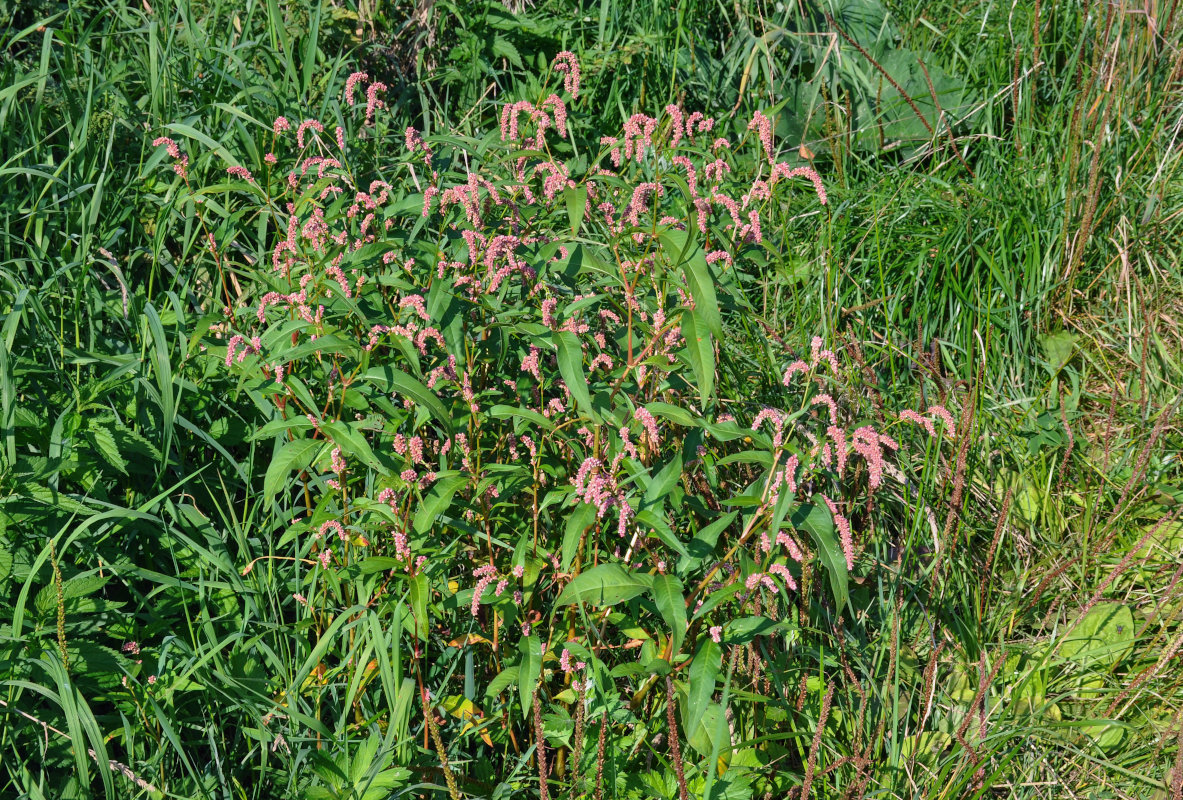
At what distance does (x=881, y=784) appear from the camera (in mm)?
2189

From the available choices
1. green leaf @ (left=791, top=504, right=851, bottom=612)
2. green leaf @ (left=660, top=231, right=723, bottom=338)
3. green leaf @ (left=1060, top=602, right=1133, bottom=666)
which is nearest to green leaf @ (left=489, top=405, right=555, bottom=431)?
green leaf @ (left=660, top=231, right=723, bottom=338)

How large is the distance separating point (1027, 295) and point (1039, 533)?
80 centimetres

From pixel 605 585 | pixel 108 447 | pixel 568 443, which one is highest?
pixel 568 443

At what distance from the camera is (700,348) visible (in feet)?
5.89

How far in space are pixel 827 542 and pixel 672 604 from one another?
0.29m

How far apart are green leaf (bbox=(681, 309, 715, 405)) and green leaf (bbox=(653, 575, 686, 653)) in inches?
13.3

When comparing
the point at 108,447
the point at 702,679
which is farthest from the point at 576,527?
the point at 108,447

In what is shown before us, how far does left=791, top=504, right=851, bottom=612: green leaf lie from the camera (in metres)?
1.76

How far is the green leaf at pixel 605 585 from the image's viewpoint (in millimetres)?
1859

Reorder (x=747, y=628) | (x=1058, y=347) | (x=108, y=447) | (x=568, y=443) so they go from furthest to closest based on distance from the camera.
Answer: (x=1058, y=347) → (x=108, y=447) → (x=568, y=443) → (x=747, y=628)

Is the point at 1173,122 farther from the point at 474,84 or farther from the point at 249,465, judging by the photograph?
the point at 249,465

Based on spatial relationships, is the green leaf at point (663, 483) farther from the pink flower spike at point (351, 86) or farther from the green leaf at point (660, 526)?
the pink flower spike at point (351, 86)

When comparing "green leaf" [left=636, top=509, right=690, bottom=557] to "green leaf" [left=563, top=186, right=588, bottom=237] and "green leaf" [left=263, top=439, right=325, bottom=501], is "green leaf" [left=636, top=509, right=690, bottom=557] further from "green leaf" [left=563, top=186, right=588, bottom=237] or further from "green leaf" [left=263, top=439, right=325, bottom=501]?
"green leaf" [left=263, top=439, right=325, bottom=501]

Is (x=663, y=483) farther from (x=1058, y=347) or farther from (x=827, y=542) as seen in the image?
(x=1058, y=347)
